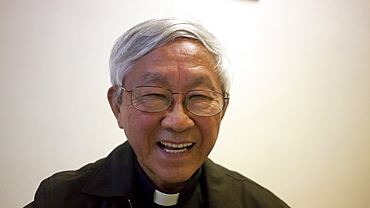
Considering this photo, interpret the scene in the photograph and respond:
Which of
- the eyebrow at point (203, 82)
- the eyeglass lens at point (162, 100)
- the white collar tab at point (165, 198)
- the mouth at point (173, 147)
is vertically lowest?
the white collar tab at point (165, 198)

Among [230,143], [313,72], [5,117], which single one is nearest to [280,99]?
[313,72]

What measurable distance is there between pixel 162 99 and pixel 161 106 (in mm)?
20

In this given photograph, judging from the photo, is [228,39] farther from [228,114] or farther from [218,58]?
[218,58]

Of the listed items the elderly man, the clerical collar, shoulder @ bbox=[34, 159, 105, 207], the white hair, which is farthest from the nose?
shoulder @ bbox=[34, 159, 105, 207]

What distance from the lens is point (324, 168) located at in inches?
60.6

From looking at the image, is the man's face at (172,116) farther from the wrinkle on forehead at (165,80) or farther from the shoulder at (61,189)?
the shoulder at (61,189)

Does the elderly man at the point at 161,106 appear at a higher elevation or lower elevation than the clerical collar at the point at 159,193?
higher

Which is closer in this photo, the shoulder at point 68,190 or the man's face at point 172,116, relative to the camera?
the man's face at point 172,116

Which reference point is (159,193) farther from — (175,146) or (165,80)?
(165,80)

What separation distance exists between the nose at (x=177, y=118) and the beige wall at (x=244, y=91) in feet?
2.04

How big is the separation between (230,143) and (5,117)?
108 cm

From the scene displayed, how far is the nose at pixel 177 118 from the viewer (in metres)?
0.75

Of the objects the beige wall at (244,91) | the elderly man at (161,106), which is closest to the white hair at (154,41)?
the elderly man at (161,106)

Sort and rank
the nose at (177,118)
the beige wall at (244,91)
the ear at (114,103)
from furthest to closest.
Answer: the beige wall at (244,91), the ear at (114,103), the nose at (177,118)
